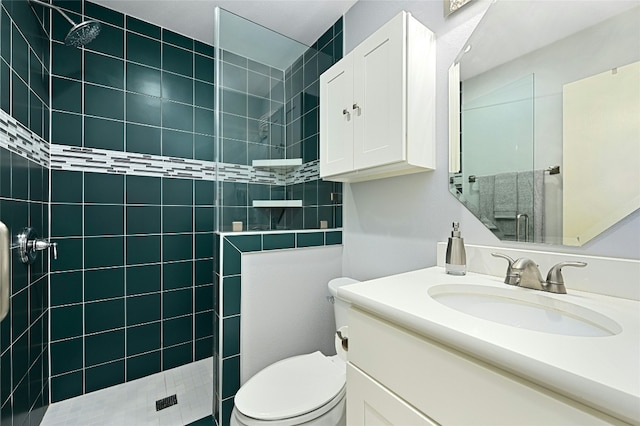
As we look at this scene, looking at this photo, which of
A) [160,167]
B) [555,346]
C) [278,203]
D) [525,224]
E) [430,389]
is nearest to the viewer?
[555,346]

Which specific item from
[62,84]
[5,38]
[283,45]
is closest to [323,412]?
[5,38]

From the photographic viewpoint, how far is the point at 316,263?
164 centimetres

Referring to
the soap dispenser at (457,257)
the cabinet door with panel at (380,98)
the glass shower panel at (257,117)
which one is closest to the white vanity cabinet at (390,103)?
the cabinet door with panel at (380,98)

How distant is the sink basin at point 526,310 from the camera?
623mm

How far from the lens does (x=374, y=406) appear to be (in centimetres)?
67

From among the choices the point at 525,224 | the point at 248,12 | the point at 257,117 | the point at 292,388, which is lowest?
the point at 292,388

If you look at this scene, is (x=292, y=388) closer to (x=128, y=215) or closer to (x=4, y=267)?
(x=4, y=267)

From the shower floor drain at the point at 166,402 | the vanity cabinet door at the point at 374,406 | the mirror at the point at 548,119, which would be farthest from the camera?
the shower floor drain at the point at 166,402

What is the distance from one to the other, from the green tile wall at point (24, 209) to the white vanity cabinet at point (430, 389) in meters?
1.31

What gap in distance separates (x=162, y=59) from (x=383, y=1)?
5.12 ft

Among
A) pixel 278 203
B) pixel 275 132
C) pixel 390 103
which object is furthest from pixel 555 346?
pixel 275 132

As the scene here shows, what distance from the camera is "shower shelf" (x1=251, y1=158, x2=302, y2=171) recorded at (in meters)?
1.67

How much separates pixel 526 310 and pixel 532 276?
0.36 ft

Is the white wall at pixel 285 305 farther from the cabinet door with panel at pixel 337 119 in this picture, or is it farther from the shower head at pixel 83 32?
the shower head at pixel 83 32
